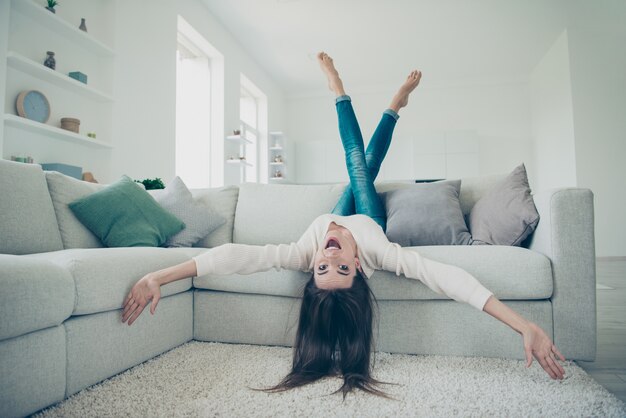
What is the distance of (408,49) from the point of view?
6.30 m

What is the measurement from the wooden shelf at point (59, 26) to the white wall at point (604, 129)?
577cm

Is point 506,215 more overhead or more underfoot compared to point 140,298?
more overhead

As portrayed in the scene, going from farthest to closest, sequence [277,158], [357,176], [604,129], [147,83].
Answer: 1. [277,158]
2. [604,129]
3. [147,83]
4. [357,176]

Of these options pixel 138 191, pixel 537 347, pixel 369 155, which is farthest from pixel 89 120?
pixel 537 347

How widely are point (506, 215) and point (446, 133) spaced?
579 cm

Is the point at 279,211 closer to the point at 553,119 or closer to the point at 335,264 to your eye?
the point at 335,264

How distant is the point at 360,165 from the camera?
236cm

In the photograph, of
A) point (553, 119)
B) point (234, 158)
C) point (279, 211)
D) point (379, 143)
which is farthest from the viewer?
point (553, 119)

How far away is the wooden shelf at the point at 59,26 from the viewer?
279 cm

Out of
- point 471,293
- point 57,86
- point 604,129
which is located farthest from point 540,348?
point 604,129

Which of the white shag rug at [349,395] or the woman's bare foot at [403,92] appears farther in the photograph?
the woman's bare foot at [403,92]

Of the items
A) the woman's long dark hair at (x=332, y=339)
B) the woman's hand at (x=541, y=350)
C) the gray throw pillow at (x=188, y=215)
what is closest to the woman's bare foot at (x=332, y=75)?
the gray throw pillow at (x=188, y=215)

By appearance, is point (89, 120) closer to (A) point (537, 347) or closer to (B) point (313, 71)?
(A) point (537, 347)

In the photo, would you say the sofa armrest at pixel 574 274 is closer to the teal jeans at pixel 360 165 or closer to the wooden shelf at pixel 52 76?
the teal jeans at pixel 360 165
